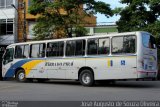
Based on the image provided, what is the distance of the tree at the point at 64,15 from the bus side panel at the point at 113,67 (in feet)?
38.1

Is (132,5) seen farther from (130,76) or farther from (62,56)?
(130,76)

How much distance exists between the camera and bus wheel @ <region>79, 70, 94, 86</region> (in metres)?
20.8

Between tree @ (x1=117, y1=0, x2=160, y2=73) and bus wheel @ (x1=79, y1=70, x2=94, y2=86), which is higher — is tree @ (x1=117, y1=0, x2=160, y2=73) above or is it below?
above

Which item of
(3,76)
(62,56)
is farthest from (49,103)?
(3,76)

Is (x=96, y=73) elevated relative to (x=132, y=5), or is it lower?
lower

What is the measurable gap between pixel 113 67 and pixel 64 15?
44.4 ft

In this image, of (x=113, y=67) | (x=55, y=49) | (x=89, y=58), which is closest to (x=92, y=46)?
(x=89, y=58)

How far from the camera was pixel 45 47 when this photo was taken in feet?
76.9

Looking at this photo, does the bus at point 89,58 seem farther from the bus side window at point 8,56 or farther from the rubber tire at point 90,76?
the bus side window at point 8,56

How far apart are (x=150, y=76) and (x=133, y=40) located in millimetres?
2085

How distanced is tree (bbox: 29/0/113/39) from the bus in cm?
725

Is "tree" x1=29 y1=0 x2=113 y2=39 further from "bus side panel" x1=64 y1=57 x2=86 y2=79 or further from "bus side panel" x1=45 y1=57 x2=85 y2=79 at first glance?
"bus side panel" x1=64 y1=57 x2=86 y2=79

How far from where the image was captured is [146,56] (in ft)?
63.9

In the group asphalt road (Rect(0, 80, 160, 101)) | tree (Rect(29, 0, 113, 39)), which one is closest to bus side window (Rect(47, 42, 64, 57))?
asphalt road (Rect(0, 80, 160, 101))
